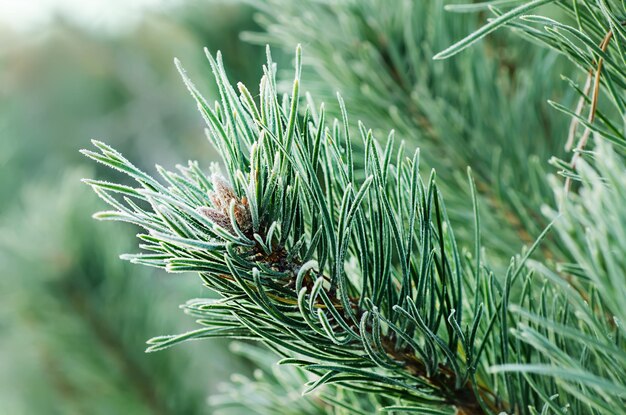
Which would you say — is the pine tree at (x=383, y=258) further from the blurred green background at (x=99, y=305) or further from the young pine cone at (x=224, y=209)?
the blurred green background at (x=99, y=305)

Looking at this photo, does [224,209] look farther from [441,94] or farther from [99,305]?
[99,305]

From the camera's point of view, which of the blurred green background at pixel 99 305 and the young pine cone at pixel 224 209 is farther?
the blurred green background at pixel 99 305

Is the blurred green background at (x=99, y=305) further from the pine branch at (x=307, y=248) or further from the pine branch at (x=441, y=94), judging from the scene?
the pine branch at (x=307, y=248)

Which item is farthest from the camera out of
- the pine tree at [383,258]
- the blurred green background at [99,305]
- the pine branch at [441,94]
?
the blurred green background at [99,305]

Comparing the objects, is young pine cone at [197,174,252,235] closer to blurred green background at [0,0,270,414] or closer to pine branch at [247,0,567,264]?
pine branch at [247,0,567,264]

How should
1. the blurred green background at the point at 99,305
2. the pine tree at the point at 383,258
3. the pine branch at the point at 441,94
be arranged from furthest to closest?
1. the blurred green background at the point at 99,305
2. the pine branch at the point at 441,94
3. the pine tree at the point at 383,258

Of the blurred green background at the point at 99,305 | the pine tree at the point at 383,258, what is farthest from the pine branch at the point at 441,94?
the blurred green background at the point at 99,305

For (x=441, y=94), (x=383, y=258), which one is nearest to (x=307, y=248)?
(x=383, y=258)

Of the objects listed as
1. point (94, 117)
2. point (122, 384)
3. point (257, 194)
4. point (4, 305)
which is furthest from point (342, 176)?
point (94, 117)

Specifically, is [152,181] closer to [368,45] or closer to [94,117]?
[368,45]
